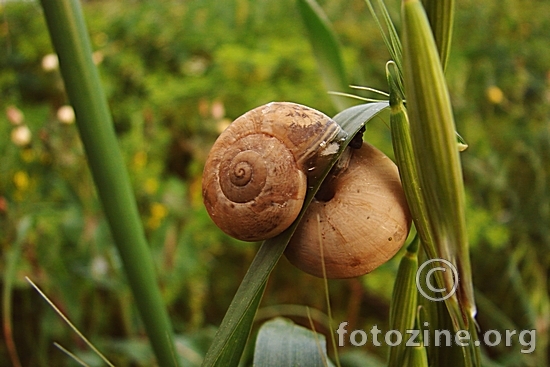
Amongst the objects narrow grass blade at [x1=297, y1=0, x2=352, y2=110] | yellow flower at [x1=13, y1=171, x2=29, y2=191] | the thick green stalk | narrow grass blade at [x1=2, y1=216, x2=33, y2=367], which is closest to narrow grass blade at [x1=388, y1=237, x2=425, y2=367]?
the thick green stalk

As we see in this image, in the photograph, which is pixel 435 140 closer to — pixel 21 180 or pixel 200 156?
pixel 200 156

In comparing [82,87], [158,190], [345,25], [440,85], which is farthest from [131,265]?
[345,25]

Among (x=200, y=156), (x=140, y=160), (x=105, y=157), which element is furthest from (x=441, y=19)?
(x=140, y=160)

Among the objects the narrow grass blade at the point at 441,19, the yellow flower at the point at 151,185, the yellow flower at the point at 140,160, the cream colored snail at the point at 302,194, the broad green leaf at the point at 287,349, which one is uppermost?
the narrow grass blade at the point at 441,19

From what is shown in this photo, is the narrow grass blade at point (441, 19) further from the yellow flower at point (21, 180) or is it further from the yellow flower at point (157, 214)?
the yellow flower at point (21, 180)

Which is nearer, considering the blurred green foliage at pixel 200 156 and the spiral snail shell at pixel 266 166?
the spiral snail shell at pixel 266 166

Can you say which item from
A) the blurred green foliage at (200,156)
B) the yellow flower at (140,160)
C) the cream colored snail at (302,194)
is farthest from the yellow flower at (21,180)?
the cream colored snail at (302,194)

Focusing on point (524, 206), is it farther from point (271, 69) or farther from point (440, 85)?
point (440, 85)
